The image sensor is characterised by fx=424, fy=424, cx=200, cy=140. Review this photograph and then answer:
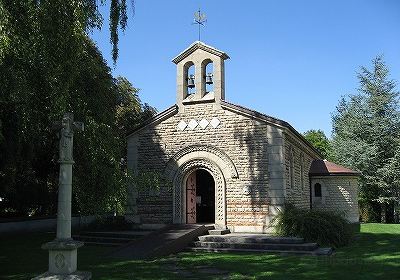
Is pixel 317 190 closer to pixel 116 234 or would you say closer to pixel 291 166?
pixel 291 166

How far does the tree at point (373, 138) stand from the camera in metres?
34.5

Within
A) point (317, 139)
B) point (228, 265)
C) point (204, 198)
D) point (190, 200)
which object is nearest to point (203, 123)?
point (190, 200)

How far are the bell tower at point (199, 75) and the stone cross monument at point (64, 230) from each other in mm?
Result: 10187

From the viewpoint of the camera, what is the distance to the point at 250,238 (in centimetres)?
1410

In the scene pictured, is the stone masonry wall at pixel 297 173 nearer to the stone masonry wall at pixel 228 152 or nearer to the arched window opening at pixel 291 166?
the arched window opening at pixel 291 166

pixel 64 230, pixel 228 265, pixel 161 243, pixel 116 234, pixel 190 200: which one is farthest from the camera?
pixel 190 200

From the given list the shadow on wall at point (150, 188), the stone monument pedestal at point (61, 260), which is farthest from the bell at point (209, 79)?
the stone monument pedestal at point (61, 260)

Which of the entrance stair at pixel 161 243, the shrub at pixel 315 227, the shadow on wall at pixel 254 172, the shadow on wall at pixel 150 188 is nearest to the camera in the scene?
the entrance stair at pixel 161 243

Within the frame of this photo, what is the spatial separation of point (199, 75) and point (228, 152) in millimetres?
3623

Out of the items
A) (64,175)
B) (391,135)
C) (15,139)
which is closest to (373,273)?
(64,175)

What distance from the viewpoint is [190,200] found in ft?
60.2

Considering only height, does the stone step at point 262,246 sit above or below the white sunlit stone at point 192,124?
below

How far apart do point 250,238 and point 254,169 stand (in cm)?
347

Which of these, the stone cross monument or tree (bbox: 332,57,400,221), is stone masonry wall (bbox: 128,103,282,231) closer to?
the stone cross monument
